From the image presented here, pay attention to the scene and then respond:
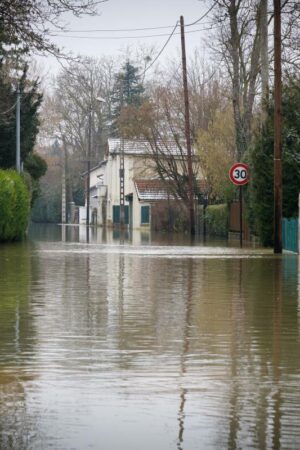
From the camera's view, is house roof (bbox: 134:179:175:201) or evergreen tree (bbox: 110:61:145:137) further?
evergreen tree (bbox: 110:61:145:137)

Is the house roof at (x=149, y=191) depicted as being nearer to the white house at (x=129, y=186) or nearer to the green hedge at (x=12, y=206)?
the white house at (x=129, y=186)

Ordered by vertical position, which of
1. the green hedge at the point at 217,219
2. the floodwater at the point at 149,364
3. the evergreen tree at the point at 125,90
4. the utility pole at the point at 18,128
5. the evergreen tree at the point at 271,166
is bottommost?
the floodwater at the point at 149,364

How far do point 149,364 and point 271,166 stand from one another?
2750 cm

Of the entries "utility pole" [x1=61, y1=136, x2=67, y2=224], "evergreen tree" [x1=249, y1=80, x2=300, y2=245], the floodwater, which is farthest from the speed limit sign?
"utility pole" [x1=61, y1=136, x2=67, y2=224]

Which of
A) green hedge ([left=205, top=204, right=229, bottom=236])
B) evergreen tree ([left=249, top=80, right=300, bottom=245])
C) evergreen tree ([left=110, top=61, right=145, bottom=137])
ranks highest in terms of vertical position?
evergreen tree ([left=110, top=61, right=145, bottom=137])

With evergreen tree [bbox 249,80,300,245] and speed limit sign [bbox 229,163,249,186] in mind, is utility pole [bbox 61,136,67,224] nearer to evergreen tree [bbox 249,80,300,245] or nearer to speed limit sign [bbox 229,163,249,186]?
speed limit sign [bbox 229,163,249,186]

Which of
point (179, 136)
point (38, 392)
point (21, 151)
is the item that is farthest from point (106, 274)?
point (179, 136)

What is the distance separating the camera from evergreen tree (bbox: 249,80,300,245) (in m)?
35.9

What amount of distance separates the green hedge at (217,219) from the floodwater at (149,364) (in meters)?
38.7

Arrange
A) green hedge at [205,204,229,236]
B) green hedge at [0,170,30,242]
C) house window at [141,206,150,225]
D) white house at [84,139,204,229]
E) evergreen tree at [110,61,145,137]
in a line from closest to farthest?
1. green hedge at [0,170,30,242]
2. green hedge at [205,204,229,236]
3. white house at [84,139,204,229]
4. house window at [141,206,150,225]
5. evergreen tree at [110,61,145,137]

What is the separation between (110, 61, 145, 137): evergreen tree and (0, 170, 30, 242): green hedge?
241 feet

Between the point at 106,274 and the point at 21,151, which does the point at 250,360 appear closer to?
the point at 106,274

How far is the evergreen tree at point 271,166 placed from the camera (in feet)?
118

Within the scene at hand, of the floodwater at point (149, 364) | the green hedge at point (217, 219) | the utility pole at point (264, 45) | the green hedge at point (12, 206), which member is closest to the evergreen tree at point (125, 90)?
the green hedge at point (217, 219)
